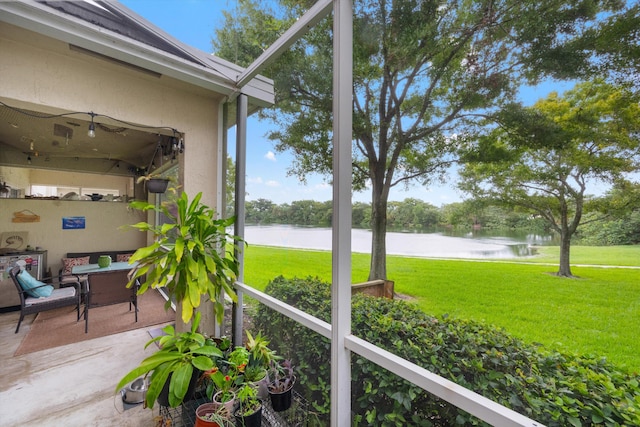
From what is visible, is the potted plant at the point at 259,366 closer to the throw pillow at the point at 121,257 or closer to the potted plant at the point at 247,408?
the potted plant at the point at 247,408

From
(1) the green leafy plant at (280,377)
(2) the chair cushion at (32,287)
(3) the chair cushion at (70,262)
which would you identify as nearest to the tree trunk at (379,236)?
(1) the green leafy plant at (280,377)

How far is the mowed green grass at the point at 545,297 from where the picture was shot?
89 cm

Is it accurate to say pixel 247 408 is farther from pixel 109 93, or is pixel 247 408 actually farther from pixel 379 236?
pixel 109 93

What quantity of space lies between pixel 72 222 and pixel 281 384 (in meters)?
6.02

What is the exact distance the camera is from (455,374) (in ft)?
4.07

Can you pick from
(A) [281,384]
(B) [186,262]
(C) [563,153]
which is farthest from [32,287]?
(C) [563,153]

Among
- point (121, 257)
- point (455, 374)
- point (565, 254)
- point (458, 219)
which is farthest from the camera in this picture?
point (121, 257)

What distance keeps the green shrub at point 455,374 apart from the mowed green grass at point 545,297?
0.21ft

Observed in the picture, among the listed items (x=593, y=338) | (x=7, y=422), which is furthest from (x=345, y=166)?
(x=7, y=422)

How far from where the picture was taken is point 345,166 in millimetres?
1579

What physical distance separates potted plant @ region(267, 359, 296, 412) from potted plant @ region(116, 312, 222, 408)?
1.45ft

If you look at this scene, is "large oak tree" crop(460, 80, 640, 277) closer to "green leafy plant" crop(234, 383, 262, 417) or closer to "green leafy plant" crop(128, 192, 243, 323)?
"green leafy plant" crop(234, 383, 262, 417)

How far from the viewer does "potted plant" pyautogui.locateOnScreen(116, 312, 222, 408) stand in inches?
62.3

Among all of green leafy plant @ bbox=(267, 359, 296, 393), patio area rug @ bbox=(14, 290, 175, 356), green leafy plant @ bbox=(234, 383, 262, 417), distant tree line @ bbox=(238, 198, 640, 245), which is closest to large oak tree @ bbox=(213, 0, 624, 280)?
distant tree line @ bbox=(238, 198, 640, 245)
